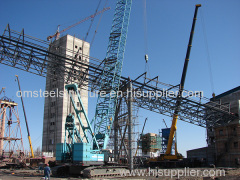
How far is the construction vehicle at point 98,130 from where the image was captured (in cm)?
2166

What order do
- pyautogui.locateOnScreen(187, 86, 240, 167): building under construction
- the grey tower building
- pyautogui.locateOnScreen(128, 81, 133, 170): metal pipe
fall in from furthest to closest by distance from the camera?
the grey tower building → pyautogui.locateOnScreen(187, 86, 240, 167): building under construction → pyautogui.locateOnScreen(128, 81, 133, 170): metal pipe

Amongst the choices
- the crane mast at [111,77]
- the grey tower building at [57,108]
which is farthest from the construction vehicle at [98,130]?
the grey tower building at [57,108]

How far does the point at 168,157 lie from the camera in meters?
39.3

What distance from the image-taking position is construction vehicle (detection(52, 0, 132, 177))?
71.1 ft

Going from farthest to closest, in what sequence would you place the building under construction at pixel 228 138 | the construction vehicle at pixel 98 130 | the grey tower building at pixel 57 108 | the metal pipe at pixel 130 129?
the grey tower building at pixel 57 108, the building under construction at pixel 228 138, the metal pipe at pixel 130 129, the construction vehicle at pixel 98 130

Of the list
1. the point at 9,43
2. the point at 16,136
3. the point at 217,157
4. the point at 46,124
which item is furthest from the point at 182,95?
the point at 46,124

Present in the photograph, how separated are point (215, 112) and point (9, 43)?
105 ft

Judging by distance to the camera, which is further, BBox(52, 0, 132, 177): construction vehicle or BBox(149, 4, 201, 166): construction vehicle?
BBox(149, 4, 201, 166): construction vehicle

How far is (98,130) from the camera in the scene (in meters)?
28.9

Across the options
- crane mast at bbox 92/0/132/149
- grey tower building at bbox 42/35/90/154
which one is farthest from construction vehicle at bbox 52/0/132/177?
grey tower building at bbox 42/35/90/154

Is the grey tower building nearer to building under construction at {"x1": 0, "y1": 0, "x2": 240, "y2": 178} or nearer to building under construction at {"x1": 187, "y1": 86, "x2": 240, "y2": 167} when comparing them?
building under construction at {"x1": 0, "y1": 0, "x2": 240, "y2": 178}

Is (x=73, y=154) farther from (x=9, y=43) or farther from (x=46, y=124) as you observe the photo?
Answer: (x=46, y=124)

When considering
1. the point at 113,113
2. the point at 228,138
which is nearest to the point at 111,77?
the point at 113,113

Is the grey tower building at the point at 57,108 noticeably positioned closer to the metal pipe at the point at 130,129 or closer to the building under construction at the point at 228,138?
the metal pipe at the point at 130,129
